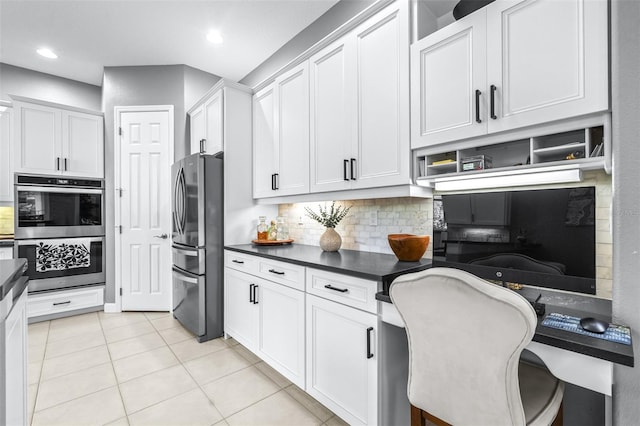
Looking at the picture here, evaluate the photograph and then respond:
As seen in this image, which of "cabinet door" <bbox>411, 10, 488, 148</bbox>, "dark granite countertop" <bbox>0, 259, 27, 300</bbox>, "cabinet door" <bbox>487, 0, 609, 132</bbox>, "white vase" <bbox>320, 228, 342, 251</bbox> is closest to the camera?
"dark granite countertop" <bbox>0, 259, 27, 300</bbox>

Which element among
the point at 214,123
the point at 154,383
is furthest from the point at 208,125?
the point at 154,383

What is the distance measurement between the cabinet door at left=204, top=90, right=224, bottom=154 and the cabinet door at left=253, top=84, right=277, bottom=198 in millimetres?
332

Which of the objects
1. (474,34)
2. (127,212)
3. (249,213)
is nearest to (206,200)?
(249,213)

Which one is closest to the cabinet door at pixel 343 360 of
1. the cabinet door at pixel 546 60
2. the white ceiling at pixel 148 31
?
the cabinet door at pixel 546 60

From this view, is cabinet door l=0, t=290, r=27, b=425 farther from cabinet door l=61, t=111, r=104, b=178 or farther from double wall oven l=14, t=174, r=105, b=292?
cabinet door l=61, t=111, r=104, b=178

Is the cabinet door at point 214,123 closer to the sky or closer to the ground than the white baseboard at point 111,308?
closer to the sky

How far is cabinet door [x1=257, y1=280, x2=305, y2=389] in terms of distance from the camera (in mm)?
2027

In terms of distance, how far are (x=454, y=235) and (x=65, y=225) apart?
423cm

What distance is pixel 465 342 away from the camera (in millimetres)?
1047

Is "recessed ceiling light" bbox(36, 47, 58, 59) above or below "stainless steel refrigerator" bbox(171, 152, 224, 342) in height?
above

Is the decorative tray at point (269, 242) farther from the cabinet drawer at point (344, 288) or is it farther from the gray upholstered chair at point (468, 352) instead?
the gray upholstered chair at point (468, 352)

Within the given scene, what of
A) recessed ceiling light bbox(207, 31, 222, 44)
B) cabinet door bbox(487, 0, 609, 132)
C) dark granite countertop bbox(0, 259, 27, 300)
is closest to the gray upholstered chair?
cabinet door bbox(487, 0, 609, 132)

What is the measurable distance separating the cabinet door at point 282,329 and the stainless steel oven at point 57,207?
9.05ft

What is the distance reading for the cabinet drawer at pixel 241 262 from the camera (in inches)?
99.5
